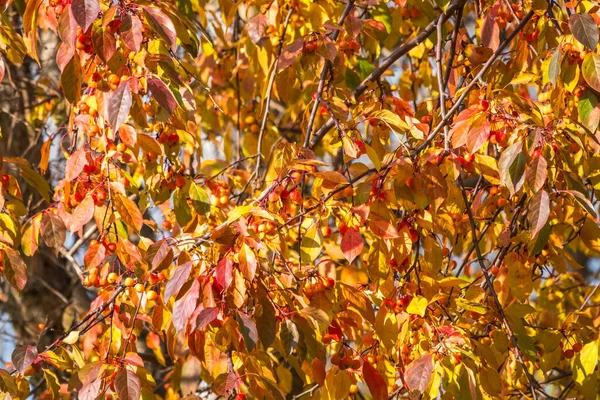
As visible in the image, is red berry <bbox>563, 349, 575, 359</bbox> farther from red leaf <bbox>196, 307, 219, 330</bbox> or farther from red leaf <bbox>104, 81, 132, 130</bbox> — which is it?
red leaf <bbox>104, 81, 132, 130</bbox>

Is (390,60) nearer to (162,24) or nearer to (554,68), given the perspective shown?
(554,68)

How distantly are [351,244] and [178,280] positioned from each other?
0.36 meters

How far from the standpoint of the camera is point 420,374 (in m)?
1.68

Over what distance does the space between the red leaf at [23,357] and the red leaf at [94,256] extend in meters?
0.22

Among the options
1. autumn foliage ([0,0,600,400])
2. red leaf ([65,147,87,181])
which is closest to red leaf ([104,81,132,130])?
autumn foliage ([0,0,600,400])

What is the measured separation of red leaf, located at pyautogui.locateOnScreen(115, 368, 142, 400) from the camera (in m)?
1.75

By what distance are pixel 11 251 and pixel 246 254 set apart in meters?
0.63

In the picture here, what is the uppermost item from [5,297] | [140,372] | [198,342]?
[198,342]

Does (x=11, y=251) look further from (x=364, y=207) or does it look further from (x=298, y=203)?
(x=364, y=207)

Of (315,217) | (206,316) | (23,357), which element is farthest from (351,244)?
(23,357)

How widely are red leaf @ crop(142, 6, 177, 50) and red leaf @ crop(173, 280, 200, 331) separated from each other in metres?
0.49

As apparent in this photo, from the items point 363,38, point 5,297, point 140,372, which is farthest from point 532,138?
point 5,297

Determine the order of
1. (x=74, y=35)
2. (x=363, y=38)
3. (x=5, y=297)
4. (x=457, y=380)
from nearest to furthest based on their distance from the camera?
(x=74, y=35) → (x=457, y=380) → (x=363, y=38) → (x=5, y=297)

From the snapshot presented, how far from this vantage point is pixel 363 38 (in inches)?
126
